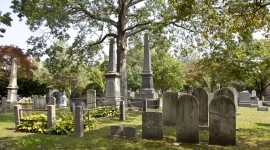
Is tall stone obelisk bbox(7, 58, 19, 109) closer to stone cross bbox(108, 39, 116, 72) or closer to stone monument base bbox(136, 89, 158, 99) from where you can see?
stone cross bbox(108, 39, 116, 72)

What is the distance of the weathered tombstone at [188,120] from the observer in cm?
930

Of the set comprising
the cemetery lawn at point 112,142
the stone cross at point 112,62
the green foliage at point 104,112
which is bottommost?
the cemetery lawn at point 112,142

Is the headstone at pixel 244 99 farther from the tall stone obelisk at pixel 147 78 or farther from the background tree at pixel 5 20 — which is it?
the background tree at pixel 5 20

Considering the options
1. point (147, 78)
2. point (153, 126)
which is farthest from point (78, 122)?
point (147, 78)

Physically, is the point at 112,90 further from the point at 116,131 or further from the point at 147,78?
the point at 116,131

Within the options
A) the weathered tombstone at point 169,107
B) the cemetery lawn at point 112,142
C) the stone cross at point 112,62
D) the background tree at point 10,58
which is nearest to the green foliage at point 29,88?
the background tree at point 10,58

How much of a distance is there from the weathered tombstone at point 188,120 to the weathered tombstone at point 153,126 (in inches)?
24.4

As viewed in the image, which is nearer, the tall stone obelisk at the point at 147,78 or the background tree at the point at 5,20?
the background tree at the point at 5,20

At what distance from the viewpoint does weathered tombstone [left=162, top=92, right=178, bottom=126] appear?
1220 cm

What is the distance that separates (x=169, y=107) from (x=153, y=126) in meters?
2.99

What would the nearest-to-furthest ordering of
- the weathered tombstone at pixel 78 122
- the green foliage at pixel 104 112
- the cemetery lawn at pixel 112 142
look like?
the cemetery lawn at pixel 112 142
the weathered tombstone at pixel 78 122
the green foliage at pixel 104 112

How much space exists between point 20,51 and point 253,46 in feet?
80.4

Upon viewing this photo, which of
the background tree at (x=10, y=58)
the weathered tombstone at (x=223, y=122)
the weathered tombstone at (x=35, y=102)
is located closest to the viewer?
the weathered tombstone at (x=223, y=122)

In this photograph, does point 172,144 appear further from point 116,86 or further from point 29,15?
point 29,15
